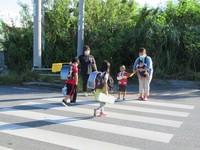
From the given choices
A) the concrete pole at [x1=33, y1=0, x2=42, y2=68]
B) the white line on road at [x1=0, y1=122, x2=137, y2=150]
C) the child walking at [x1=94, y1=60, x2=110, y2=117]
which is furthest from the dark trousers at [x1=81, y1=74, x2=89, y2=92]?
the white line on road at [x1=0, y1=122, x2=137, y2=150]

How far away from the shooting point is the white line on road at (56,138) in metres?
5.43

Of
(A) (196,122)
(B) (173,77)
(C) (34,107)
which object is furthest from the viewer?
(B) (173,77)

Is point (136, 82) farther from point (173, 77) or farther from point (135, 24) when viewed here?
point (135, 24)

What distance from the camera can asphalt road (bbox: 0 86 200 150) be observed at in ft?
18.3

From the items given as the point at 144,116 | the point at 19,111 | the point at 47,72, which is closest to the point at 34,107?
the point at 19,111

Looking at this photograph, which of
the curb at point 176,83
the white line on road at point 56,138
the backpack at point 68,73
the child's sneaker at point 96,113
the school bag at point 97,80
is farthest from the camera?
the curb at point 176,83

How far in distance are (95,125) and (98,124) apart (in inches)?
4.4

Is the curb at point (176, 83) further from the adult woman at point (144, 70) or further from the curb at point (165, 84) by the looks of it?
the adult woman at point (144, 70)

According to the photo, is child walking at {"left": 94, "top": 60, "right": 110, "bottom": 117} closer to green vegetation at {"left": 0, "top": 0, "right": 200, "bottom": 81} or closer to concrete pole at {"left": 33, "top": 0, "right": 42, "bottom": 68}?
green vegetation at {"left": 0, "top": 0, "right": 200, "bottom": 81}

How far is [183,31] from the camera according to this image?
14.0 m

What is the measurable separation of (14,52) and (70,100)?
7752 mm

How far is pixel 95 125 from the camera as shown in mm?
6816

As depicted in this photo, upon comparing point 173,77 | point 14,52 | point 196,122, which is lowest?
point 196,122

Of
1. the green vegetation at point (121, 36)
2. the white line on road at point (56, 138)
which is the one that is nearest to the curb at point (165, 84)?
the green vegetation at point (121, 36)
